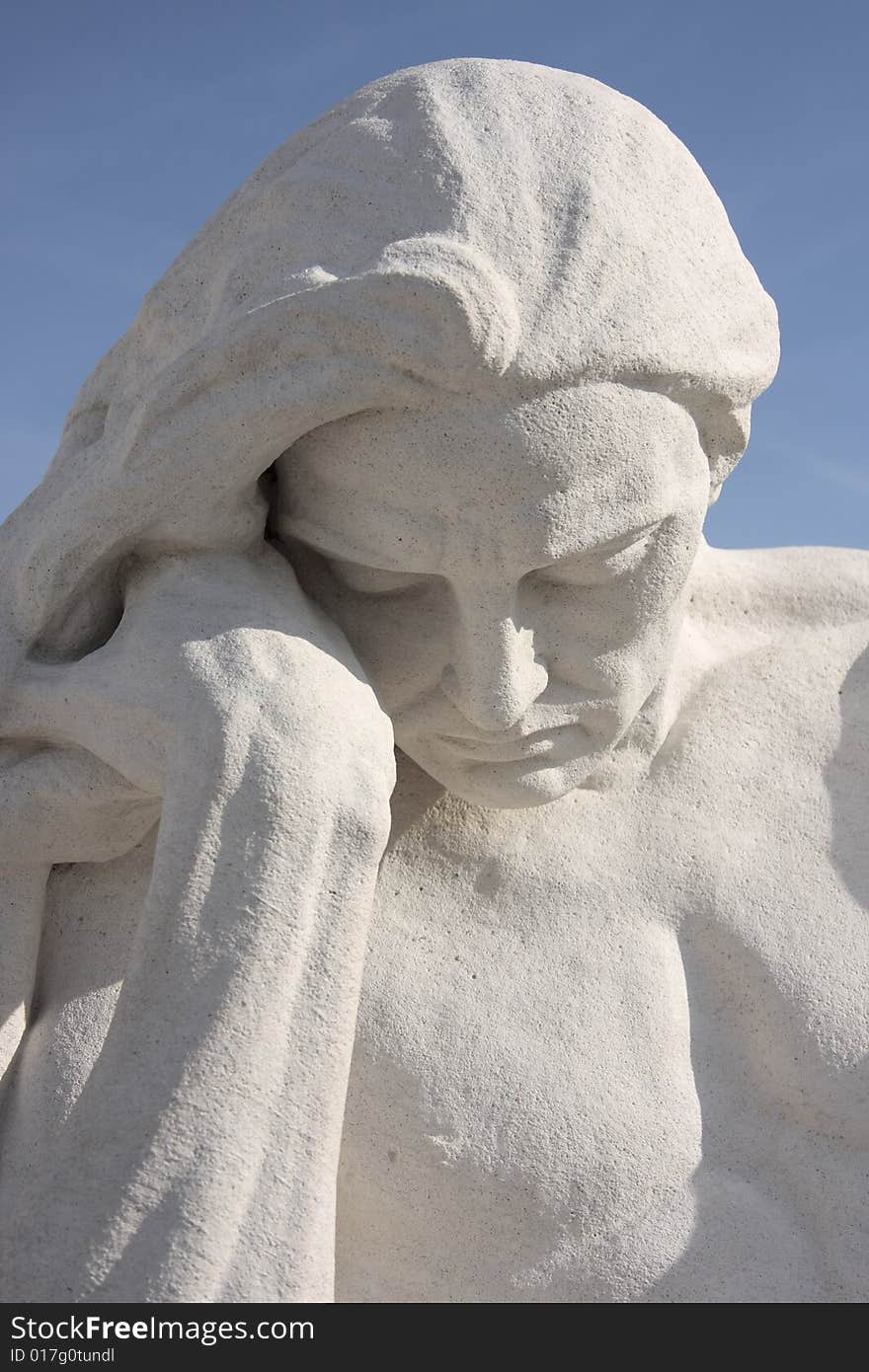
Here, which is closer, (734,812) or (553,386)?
(553,386)

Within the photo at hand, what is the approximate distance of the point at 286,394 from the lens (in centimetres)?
186

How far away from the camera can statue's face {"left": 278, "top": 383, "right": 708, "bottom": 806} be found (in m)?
1.85

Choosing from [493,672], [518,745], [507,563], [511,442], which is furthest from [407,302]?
[518,745]

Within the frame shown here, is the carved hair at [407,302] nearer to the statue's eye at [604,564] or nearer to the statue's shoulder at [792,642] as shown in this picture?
the statue's eye at [604,564]

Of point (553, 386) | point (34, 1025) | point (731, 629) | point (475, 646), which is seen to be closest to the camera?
point (553, 386)

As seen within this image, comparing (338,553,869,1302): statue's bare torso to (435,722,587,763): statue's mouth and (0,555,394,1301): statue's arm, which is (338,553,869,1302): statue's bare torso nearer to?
(435,722,587,763): statue's mouth

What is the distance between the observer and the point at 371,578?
205 cm

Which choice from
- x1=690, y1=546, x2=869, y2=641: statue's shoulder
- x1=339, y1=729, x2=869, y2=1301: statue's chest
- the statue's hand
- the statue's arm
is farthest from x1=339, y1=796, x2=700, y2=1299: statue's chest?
x1=690, y1=546, x2=869, y2=641: statue's shoulder

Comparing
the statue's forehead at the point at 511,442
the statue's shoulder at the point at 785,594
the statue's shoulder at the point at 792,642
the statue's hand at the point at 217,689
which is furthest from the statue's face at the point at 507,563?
the statue's shoulder at the point at 785,594

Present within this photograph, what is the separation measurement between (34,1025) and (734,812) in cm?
109

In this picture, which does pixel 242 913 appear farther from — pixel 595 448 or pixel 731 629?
pixel 731 629

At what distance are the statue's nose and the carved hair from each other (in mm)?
316

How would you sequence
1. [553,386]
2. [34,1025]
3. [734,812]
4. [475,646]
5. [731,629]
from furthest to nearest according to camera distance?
[731,629]
[734,812]
[34,1025]
[475,646]
[553,386]

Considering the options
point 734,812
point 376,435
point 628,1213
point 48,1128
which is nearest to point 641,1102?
point 628,1213
